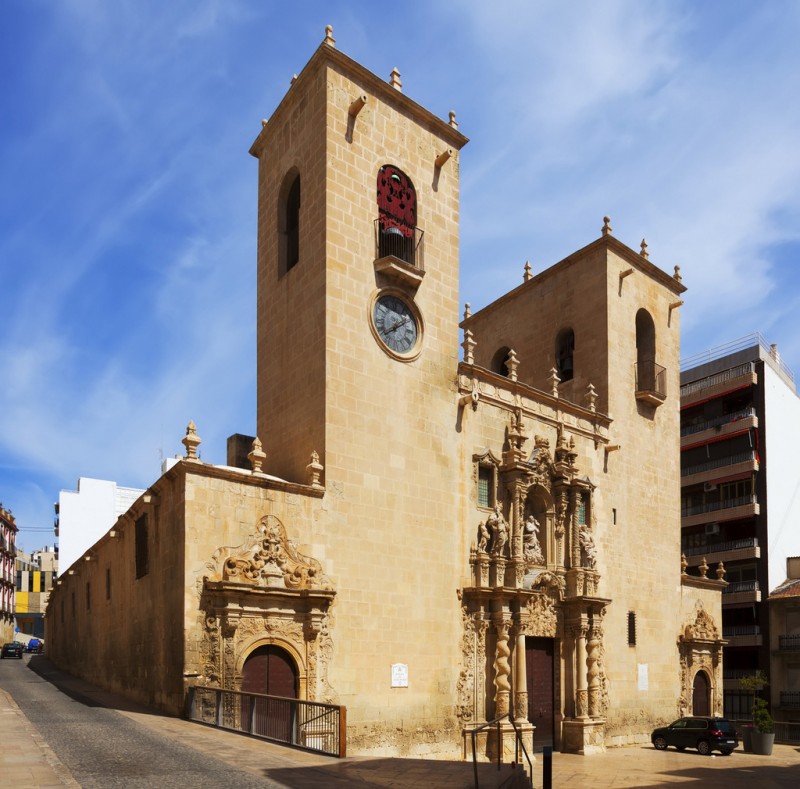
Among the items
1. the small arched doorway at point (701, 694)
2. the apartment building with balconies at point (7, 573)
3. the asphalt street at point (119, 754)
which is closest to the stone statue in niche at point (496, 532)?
the asphalt street at point (119, 754)

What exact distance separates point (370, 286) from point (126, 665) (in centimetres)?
1214

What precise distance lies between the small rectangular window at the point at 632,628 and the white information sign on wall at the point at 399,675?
1149cm

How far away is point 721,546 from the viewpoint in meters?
46.9

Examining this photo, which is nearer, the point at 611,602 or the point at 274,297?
the point at 274,297

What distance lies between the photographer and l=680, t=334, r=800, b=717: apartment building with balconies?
148ft

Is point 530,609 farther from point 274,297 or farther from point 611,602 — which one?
point 274,297

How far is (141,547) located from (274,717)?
26.0ft

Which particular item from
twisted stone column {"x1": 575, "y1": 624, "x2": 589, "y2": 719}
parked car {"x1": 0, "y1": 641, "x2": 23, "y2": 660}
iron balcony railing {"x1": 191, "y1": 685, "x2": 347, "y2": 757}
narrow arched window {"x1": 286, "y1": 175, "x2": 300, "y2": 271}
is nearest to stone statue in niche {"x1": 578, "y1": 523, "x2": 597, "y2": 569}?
twisted stone column {"x1": 575, "y1": 624, "x2": 589, "y2": 719}

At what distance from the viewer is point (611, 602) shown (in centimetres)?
3002

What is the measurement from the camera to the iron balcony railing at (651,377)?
1336 inches

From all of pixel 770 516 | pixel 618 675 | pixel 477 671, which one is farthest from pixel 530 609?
pixel 770 516

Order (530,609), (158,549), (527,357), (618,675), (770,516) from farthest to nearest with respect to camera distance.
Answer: (770,516) < (527,357) < (618,675) < (530,609) < (158,549)

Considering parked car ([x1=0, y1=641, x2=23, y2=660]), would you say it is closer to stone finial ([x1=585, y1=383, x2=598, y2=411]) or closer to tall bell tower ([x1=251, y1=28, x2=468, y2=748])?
tall bell tower ([x1=251, y1=28, x2=468, y2=748])

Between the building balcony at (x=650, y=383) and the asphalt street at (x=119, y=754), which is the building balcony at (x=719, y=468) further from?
the asphalt street at (x=119, y=754)
